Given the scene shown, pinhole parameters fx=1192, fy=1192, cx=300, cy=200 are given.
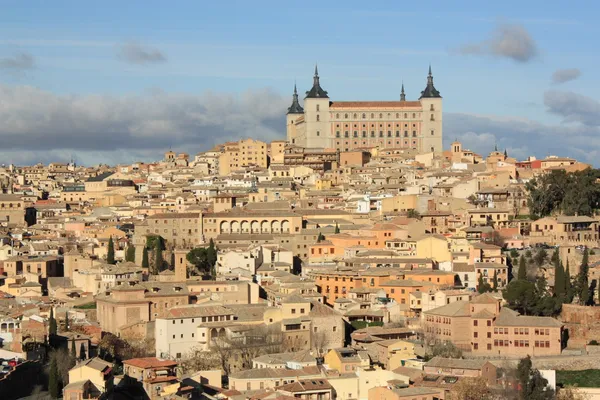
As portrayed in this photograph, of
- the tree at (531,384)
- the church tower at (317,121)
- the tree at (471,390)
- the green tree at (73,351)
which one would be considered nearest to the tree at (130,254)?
the green tree at (73,351)

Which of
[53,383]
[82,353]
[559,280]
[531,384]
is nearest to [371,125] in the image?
[559,280]

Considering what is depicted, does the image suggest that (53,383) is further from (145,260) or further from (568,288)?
(568,288)

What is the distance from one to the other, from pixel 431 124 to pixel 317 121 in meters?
8.12

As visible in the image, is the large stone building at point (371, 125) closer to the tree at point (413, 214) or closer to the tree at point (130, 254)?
the tree at point (413, 214)

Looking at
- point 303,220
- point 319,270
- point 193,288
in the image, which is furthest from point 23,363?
point 303,220

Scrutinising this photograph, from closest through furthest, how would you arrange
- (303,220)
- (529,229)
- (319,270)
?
(319,270)
(529,229)
(303,220)

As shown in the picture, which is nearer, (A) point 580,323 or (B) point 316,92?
(A) point 580,323

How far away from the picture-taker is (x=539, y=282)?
4228 centimetres

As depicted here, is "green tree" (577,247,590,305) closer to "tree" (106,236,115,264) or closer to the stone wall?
the stone wall

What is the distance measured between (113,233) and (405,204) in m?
13.7

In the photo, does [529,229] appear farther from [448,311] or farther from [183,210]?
[183,210]

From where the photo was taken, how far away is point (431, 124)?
84938mm

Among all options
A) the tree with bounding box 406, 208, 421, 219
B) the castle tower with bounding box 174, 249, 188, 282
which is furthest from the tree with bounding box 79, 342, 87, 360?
the tree with bounding box 406, 208, 421, 219

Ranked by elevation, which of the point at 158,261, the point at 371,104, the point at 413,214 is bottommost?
the point at 158,261
